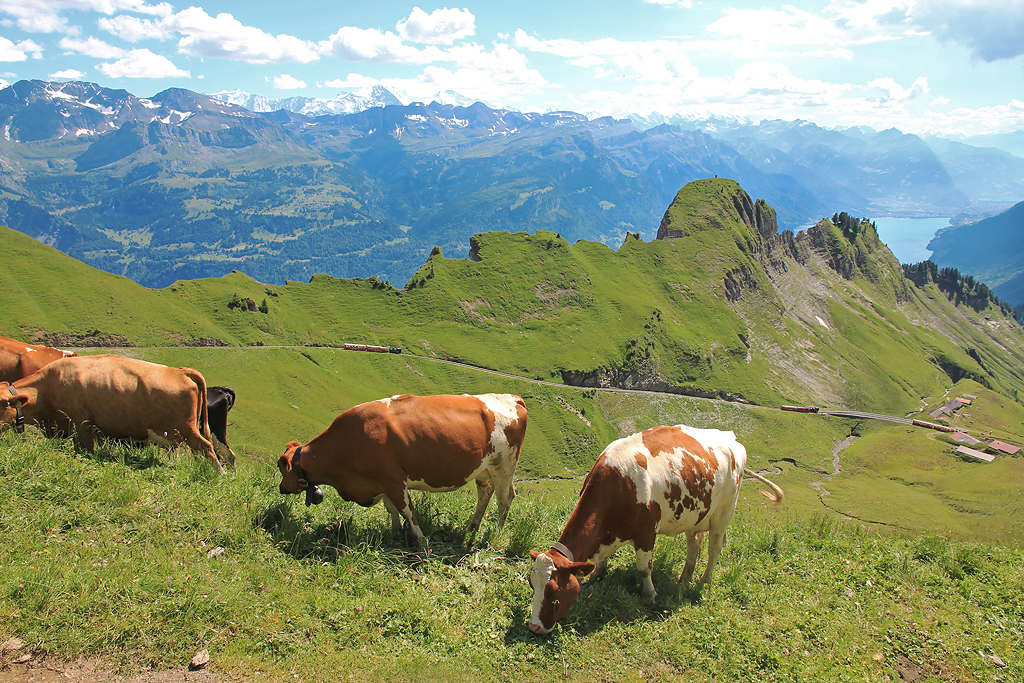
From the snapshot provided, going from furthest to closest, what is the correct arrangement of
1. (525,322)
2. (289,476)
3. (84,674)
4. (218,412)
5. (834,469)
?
1. (525,322)
2. (834,469)
3. (218,412)
4. (289,476)
5. (84,674)

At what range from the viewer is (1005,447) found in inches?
5477

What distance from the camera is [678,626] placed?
11.7 m

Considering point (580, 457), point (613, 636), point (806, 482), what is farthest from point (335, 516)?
point (806, 482)

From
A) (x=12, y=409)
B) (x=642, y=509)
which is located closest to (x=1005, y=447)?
(x=642, y=509)

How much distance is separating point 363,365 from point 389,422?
12077 cm

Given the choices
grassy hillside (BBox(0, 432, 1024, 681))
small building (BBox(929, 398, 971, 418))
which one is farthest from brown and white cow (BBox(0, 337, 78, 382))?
small building (BBox(929, 398, 971, 418))

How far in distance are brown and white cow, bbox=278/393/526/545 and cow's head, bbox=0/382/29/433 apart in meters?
7.52

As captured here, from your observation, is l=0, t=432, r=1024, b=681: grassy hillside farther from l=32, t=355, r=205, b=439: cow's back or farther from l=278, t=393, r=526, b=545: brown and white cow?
l=32, t=355, r=205, b=439: cow's back

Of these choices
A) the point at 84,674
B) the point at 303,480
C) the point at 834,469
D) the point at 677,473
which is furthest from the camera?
the point at 834,469

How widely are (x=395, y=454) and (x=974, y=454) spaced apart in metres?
166

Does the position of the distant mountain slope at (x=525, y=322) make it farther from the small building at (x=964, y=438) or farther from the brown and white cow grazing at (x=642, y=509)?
the brown and white cow grazing at (x=642, y=509)

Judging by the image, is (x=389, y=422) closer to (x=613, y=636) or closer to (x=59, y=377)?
(x=613, y=636)

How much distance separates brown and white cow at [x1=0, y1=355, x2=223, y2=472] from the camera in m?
15.3

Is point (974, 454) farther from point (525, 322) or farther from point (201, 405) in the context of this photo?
point (201, 405)
